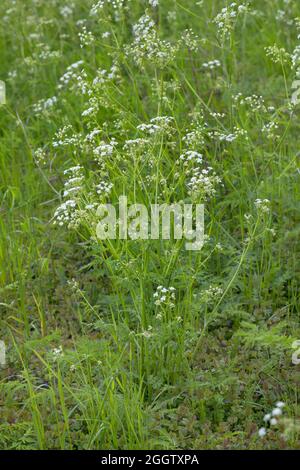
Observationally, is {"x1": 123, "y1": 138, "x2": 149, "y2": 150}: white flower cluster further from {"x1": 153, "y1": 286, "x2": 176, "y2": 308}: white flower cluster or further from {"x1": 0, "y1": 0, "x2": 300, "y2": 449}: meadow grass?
{"x1": 153, "y1": 286, "x2": 176, "y2": 308}: white flower cluster

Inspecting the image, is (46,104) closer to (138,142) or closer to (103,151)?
(103,151)

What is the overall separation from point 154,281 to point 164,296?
37 centimetres

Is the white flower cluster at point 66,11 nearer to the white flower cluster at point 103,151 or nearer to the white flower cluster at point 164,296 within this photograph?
the white flower cluster at point 103,151

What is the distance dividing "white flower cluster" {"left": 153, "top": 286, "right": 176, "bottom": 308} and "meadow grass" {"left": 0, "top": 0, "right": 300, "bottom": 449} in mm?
23

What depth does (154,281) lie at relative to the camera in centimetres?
433

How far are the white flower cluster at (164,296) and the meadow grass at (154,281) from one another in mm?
23

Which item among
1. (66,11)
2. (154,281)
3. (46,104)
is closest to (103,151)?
(154,281)

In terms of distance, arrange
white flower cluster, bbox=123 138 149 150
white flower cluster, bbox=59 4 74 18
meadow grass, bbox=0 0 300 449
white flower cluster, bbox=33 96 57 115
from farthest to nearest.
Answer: white flower cluster, bbox=59 4 74 18, white flower cluster, bbox=33 96 57 115, white flower cluster, bbox=123 138 149 150, meadow grass, bbox=0 0 300 449

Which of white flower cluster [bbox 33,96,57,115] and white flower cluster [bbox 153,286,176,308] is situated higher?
white flower cluster [bbox 33,96,57,115]

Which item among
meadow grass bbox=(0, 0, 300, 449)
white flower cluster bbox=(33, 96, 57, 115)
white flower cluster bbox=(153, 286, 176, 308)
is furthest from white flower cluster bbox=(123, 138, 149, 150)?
white flower cluster bbox=(33, 96, 57, 115)

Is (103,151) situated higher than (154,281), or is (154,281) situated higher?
(103,151)

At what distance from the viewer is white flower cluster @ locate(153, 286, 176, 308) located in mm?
3934

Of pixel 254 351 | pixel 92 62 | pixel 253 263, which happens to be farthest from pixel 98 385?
pixel 92 62

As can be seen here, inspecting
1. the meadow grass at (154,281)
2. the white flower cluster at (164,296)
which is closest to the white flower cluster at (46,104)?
the meadow grass at (154,281)
